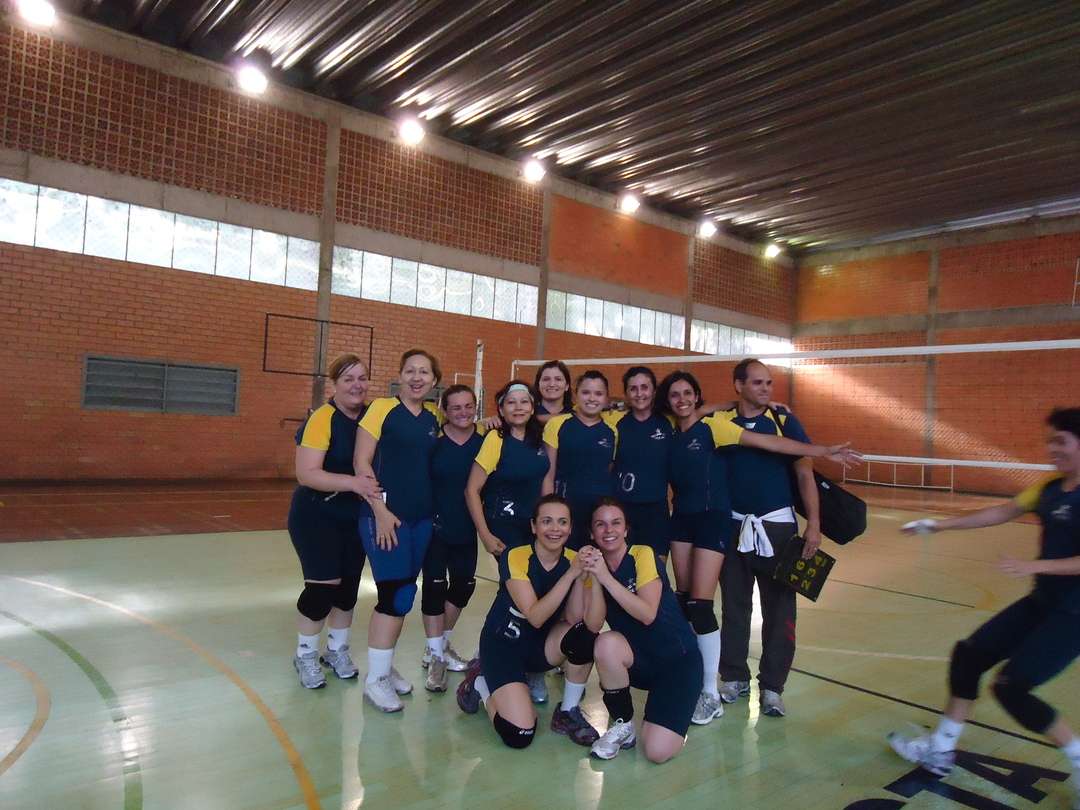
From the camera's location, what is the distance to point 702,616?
3.83 m

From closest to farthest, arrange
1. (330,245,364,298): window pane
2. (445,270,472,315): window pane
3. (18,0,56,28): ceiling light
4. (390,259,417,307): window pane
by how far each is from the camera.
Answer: (18,0,56,28): ceiling light < (330,245,364,298): window pane < (390,259,417,307): window pane < (445,270,472,315): window pane

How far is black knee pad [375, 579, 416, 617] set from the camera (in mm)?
3689

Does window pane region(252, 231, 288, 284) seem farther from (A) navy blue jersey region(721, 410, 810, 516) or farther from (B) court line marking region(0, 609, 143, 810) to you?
(A) navy blue jersey region(721, 410, 810, 516)

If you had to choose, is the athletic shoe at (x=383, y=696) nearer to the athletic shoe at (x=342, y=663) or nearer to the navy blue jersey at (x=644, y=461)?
the athletic shoe at (x=342, y=663)

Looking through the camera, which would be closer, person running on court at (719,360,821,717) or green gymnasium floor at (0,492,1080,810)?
green gymnasium floor at (0,492,1080,810)

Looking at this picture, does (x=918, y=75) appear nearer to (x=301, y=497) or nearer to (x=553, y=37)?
(x=553, y=37)

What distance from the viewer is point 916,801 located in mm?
2910

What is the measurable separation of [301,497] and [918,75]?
12326 mm

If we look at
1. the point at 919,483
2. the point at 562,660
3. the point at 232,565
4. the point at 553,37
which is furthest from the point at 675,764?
the point at 919,483

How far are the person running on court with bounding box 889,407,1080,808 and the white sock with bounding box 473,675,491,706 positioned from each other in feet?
6.50

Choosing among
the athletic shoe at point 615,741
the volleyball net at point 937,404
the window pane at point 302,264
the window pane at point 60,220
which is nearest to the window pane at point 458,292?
the volleyball net at point 937,404

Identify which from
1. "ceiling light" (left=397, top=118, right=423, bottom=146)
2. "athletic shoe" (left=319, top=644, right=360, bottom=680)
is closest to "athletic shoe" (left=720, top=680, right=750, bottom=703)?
"athletic shoe" (left=319, top=644, right=360, bottom=680)

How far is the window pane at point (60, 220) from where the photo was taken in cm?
1148

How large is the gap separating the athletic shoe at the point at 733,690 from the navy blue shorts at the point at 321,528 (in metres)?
2.18
